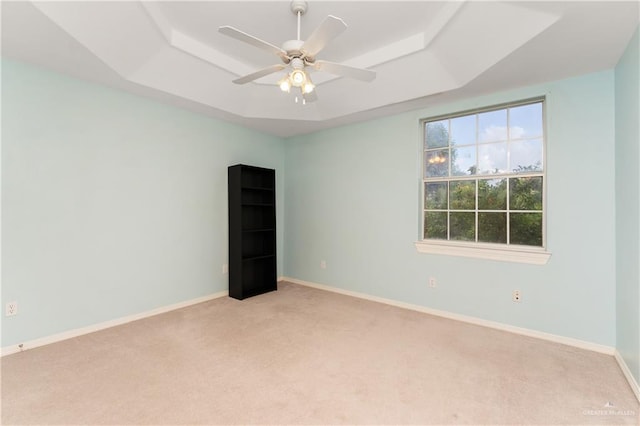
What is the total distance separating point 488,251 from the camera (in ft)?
9.98

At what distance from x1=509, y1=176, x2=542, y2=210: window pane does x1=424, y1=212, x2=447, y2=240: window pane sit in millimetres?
694

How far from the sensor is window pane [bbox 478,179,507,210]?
304 centimetres

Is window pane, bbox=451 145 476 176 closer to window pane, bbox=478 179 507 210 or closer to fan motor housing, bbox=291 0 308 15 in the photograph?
window pane, bbox=478 179 507 210

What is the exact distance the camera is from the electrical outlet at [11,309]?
2441mm

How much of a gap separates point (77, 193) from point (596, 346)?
15.8 ft

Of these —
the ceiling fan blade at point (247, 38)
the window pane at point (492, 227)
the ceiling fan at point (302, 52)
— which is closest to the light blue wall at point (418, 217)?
the window pane at point (492, 227)

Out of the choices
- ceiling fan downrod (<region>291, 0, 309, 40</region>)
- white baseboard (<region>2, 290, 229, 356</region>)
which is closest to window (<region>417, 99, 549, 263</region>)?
ceiling fan downrod (<region>291, 0, 309, 40</region>)

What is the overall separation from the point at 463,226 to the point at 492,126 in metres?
1.10

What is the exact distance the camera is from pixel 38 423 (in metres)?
1.66

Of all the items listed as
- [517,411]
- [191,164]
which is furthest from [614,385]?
[191,164]

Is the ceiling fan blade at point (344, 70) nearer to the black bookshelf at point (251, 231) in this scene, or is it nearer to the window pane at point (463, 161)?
the window pane at point (463, 161)

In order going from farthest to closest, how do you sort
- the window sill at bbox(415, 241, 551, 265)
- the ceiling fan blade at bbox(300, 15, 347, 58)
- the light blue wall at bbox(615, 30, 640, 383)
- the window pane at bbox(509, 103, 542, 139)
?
1. the window pane at bbox(509, 103, 542, 139)
2. the window sill at bbox(415, 241, 551, 265)
3. the light blue wall at bbox(615, 30, 640, 383)
4. the ceiling fan blade at bbox(300, 15, 347, 58)

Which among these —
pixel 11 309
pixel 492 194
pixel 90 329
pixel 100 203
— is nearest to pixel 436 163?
pixel 492 194

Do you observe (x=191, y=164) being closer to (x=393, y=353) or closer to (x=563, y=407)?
(x=393, y=353)
